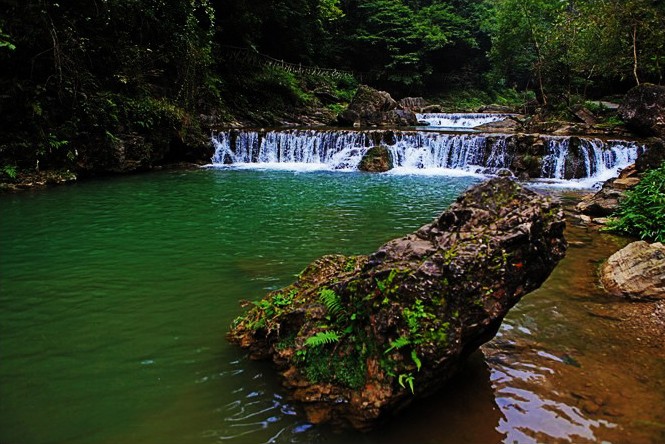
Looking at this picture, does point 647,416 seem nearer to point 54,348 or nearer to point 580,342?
point 580,342

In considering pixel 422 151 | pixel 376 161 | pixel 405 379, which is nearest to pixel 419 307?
pixel 405 379

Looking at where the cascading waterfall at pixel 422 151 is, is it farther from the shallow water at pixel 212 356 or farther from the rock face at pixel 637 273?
the rock face at pixel 637 273

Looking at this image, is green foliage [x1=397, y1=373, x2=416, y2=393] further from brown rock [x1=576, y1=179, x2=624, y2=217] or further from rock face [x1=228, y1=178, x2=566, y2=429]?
brown rock [x1=576, y1=179, x2=624, y2=217]

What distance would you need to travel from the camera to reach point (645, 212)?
791cm

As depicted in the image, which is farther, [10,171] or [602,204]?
[10,171]

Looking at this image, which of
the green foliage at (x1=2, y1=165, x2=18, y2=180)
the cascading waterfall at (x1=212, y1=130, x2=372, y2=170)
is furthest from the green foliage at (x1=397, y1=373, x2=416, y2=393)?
the cascading waterfall at (x1=212, y1=130, x2=372, y2=170)

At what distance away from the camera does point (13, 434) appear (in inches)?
113

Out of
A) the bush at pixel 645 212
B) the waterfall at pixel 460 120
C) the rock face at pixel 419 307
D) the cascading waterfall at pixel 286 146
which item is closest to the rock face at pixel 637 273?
the bush at pixel 645 212

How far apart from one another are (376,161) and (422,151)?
2.21 metres

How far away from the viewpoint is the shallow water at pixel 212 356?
296 centimetres

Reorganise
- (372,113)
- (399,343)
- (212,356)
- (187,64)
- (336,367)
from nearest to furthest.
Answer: (399,343) < (336,367) < (212,356) < (187,64) < (372,113)

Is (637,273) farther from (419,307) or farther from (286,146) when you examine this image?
(286,146)

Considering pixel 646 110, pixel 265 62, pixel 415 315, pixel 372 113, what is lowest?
pixel 415 315

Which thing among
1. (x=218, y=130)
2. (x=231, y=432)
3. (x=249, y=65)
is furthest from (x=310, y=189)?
(x=249, y=65)
